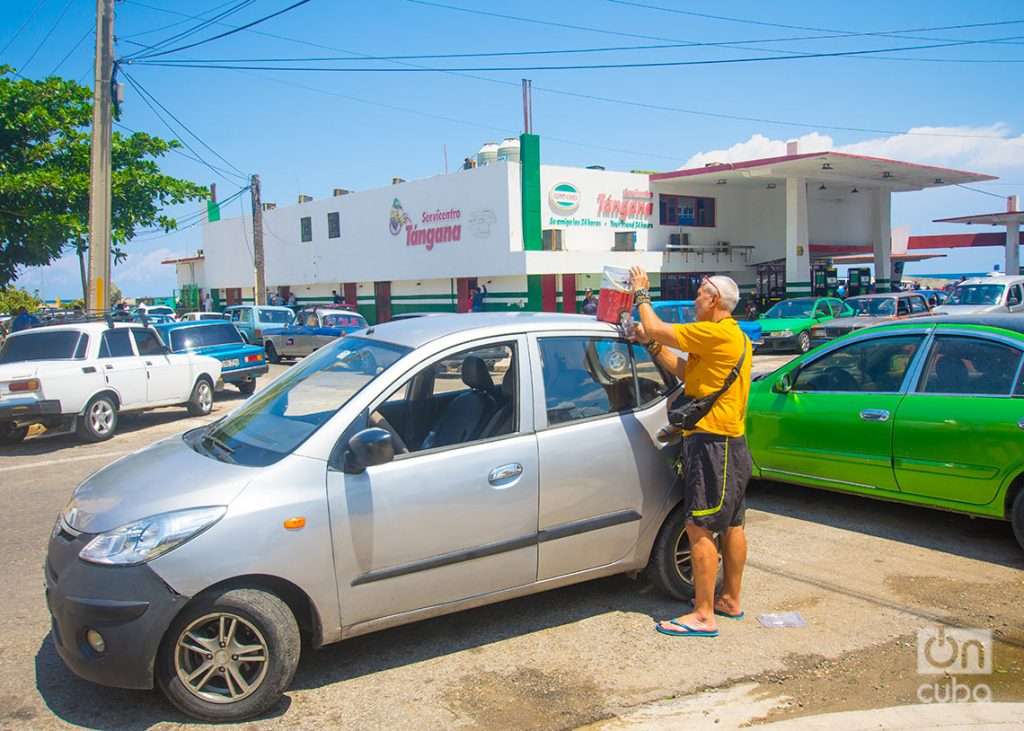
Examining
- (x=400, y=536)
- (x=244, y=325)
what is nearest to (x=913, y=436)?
(x=400, y=536)

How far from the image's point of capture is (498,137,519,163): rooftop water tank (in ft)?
89.4

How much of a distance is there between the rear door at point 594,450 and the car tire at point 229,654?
1378mm

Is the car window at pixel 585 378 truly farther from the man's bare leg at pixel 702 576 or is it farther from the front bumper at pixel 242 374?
the front bumper at pixel 242 374

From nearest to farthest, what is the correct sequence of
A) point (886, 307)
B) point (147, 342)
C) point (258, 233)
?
point (147, 342) < point (886, 307) < point (258, 233)

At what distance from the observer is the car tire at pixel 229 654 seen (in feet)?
11.7

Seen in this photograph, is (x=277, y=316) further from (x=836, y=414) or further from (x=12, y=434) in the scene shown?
(x=836, y=414)

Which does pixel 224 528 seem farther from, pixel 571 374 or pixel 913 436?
pixel 913 436

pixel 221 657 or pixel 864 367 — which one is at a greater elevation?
pixel 864 367

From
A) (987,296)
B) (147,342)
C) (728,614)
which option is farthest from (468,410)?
(987,296)

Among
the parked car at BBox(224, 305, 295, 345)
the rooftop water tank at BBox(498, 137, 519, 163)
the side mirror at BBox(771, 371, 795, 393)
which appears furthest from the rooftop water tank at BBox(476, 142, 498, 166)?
the side mirror at BBox(771, 371, 795, 393)

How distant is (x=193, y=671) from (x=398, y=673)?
99 centimetres

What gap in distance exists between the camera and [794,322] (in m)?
22.8

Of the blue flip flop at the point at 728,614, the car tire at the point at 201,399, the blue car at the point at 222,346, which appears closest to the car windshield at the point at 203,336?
the blue car at the point at 222,346

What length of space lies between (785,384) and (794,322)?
1684 cm
